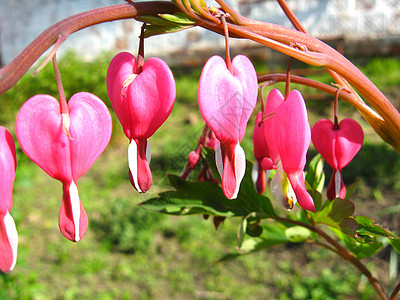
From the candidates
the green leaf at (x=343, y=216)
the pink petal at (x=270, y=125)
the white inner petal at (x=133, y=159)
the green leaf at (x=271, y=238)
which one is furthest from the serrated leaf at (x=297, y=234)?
the white inner petal at (x=133, y=159)

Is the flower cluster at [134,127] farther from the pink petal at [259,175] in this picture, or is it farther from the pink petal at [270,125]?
the pink petal at [259,175]

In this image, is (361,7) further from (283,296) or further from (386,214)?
(283,296)

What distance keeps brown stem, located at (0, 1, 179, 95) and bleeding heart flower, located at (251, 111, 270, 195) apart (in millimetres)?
187

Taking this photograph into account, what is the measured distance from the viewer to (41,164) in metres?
0.38

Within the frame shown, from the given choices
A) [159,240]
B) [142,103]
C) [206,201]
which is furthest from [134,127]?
[159,240]

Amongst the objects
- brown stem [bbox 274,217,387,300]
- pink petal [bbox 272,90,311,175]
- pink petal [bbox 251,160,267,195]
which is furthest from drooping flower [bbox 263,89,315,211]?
brown stem [bbox 274,217,387,300]

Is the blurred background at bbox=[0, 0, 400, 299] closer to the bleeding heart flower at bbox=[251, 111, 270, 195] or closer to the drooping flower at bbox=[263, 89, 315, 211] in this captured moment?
the bleeding heart flower at bbox=[251, 111, 270, 195]

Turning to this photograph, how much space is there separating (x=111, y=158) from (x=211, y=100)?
367 cm

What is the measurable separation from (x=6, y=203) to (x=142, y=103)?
0.15 m

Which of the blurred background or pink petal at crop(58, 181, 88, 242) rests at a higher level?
pink petal at crop(58, 181, 88, 242)

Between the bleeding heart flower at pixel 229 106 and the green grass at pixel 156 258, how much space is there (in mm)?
1101

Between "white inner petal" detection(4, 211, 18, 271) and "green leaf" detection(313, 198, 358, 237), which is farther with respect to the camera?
"green leaf" detection(313, 198, 358, 237)

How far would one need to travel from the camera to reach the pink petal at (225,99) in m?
0.38

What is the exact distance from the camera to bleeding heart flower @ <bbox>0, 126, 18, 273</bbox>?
0.37 metres
